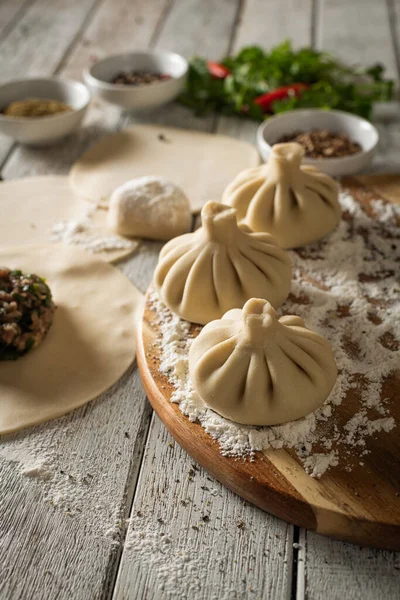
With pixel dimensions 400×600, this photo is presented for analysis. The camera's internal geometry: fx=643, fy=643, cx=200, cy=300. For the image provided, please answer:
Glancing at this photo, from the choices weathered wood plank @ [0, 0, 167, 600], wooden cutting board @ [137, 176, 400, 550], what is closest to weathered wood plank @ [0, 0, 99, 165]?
weathered wood plank @ [0, 0, 167, 600]

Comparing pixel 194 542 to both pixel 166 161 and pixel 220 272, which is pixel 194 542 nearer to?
pixel 220 272

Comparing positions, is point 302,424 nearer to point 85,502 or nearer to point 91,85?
point 85,502

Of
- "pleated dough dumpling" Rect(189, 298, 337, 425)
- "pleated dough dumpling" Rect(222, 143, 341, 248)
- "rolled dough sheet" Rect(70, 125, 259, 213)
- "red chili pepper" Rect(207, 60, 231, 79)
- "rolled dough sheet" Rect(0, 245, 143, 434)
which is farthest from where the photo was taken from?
"red chili pepper" Rect(207, 60, 231, 79)

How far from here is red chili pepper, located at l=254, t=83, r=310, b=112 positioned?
2506mm

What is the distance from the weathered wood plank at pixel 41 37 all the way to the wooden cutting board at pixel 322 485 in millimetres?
2223

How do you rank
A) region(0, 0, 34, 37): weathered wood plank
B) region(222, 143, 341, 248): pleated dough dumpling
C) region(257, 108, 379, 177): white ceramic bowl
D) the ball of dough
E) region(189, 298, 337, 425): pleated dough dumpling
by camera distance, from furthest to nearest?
region(0, 0, 34, 37): weathered wood plank → region(257, 108, 379, 177): white ceramic bowl → the ball of dough → region(222, 143, 341, 248): pleated dough dumpling → region(189, 298, 337, 425): pleated dough dumpling

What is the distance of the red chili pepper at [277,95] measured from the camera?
251cm

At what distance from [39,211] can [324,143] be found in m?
0.98

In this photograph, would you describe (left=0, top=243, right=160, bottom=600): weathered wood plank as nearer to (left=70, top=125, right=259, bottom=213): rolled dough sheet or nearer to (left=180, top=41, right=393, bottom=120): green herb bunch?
(left=70, top=125, right=259, bottom=213): rolled dough sheet

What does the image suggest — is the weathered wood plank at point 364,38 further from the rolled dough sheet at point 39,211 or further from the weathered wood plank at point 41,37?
the weathered wood plank at point 41,37

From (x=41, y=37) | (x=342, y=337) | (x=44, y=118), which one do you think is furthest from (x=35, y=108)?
(x=342, y=337)

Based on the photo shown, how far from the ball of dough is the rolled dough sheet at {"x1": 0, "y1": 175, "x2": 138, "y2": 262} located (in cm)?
7

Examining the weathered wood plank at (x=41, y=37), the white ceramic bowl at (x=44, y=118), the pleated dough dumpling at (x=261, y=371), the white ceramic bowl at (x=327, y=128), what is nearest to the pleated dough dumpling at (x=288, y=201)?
the white ceramic bowl at (x=327, y=128)

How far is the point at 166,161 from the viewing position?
93.7 inches
